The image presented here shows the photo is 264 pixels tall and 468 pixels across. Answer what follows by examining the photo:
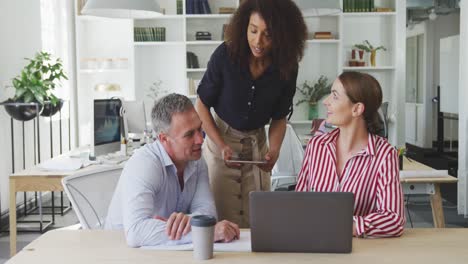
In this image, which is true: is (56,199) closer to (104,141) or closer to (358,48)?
(104,141)

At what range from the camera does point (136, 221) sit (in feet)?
6.00

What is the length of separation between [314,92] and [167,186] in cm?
520

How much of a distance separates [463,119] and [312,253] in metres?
4.64

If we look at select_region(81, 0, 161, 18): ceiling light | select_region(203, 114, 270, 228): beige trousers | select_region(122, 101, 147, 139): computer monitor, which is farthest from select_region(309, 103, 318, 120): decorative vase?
select_region(203, 114, 270, 228): beige trousers

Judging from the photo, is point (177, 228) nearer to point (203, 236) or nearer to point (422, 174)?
point (203, 236)

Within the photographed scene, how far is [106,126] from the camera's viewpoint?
4461 mm

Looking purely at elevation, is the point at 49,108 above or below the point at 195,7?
below

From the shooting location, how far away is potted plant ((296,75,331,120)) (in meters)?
7.08

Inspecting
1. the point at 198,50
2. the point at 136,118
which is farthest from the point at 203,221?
the point at 198,50

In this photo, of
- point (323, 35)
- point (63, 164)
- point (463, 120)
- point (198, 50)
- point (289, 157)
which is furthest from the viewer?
point (198, 50)

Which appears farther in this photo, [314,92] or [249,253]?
[314,92]

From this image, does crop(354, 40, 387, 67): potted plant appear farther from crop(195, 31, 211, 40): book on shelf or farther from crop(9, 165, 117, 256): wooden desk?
crop(9, 165, 117, 256): wooden desk

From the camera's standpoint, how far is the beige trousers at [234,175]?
257cm

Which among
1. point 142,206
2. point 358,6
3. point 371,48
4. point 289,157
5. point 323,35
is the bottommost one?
point 289,157
